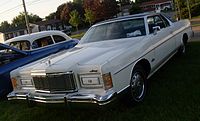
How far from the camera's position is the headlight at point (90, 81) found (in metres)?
4.28

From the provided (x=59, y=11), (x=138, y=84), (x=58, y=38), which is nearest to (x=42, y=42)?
(x=58, y=38)

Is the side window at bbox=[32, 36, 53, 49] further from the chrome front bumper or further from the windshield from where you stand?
the chrome front bumper

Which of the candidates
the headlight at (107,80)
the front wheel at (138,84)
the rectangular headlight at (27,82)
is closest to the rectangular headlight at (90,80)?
the headlight at (107,80)

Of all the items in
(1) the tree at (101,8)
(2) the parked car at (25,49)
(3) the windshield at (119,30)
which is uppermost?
(1) the tree at (101,8)

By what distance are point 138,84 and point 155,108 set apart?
52 centimetres

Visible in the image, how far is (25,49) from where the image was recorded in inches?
342

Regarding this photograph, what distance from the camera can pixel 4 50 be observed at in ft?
25.4

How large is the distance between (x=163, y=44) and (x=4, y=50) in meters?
4.16

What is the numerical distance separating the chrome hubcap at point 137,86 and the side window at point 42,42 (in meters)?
4.42

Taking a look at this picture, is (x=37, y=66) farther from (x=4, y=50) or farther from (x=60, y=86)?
(x=4, y=50)

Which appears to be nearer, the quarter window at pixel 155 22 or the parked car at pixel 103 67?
the parked car at pixel 103 67

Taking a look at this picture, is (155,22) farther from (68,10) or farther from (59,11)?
(59,11)

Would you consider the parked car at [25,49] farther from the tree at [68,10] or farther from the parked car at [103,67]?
the tree at [68,10]

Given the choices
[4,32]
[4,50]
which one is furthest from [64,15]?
[4,50]
